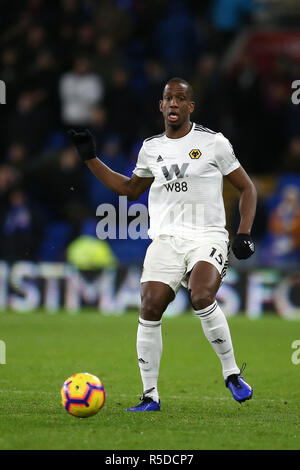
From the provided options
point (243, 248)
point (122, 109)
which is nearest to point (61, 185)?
point (122, 109)

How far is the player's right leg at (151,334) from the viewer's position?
7.03m

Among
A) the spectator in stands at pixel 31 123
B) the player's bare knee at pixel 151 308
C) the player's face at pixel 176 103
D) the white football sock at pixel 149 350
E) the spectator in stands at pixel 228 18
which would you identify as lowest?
the white football sock at pixel 149 350

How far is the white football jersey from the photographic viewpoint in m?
Answer: 7.30

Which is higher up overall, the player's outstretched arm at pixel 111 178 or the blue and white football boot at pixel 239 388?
the player's outstretched arm at pixel 111 178

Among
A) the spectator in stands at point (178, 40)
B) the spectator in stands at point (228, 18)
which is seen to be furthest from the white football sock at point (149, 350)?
the spectator in stands at point (228, 18)

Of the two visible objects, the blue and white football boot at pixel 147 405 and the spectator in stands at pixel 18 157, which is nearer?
the blue and white football boot at pixel 147 405

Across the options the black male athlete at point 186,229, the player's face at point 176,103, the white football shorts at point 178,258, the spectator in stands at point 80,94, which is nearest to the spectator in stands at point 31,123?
the spectator in stands at point 80,94

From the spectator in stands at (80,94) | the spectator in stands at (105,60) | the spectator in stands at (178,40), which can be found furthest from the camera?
the spectator in stands at (178,40)

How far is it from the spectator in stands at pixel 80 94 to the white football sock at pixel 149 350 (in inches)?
393

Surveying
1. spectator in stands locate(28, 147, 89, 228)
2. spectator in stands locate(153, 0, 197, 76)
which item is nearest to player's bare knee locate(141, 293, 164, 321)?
spectator in stands locate(28, 147, 89, 228)

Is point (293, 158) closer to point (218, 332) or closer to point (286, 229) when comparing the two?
point (286, 229)

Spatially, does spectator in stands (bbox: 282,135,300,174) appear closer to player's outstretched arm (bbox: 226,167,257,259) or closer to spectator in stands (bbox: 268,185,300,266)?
spectator in stands (bbox: 268,185,300,266)

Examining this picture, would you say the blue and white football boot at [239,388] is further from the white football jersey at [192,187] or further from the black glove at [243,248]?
the white football jersey at [192,187]

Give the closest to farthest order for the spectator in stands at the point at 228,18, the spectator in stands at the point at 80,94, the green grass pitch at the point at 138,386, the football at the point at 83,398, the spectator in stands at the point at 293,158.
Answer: the green grass pitch at the point at 138,386 → the football at the point at 83,398 → the spectator in stands at the point at 293,158 → the spectator in stands at the point at 80,94 → the spectator in stands at the point at 228,18
